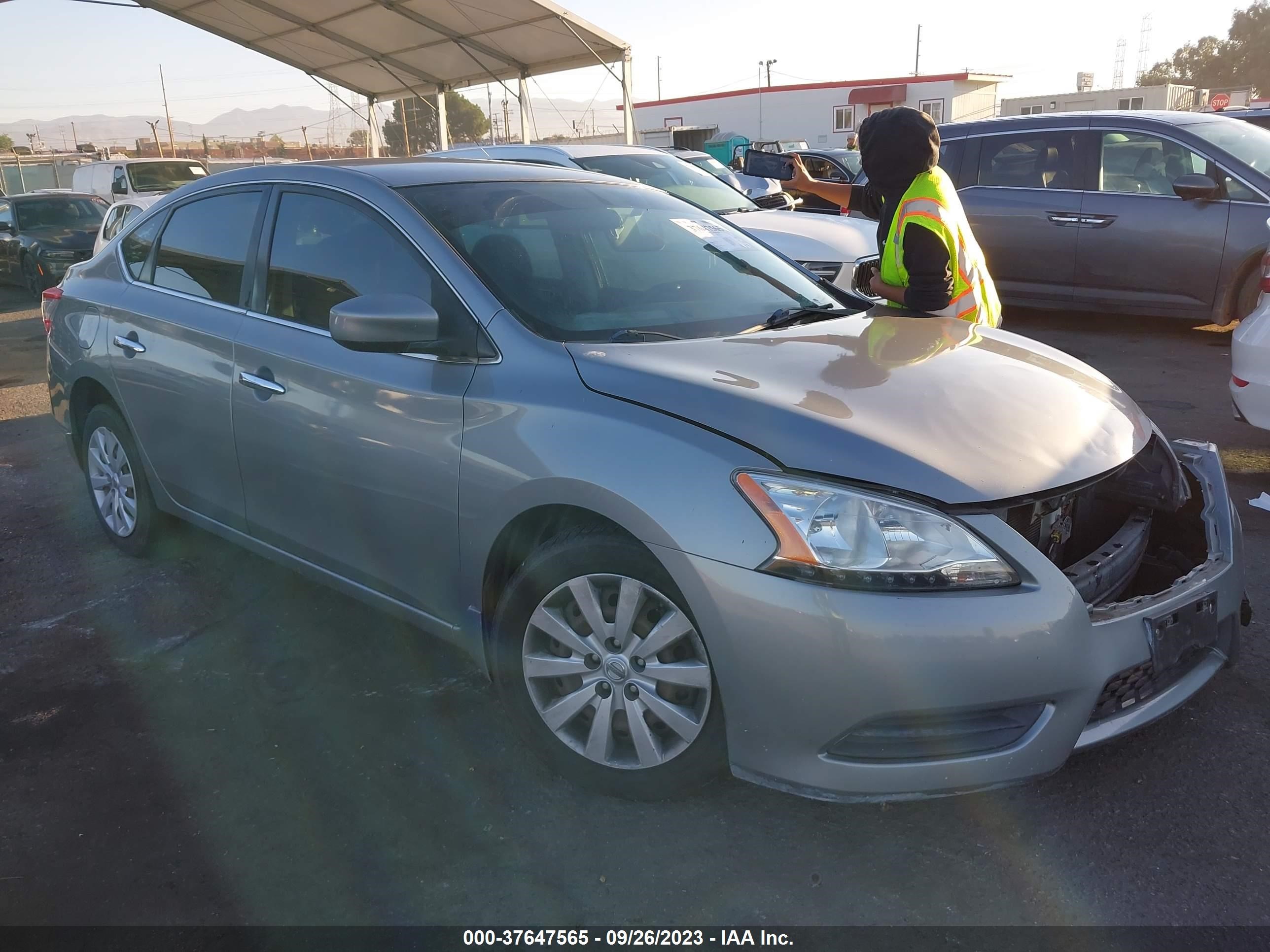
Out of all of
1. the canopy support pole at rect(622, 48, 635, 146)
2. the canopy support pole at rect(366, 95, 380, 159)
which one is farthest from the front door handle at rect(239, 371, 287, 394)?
the canopy support pole at rect(366, 95, 380, 159)

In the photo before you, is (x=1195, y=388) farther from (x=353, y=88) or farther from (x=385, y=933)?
(x=353, y=88)

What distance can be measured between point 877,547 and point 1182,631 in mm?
885

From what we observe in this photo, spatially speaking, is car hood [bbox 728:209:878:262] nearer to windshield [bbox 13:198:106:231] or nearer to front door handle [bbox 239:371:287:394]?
front door handle [bbox 239:371:287:394]

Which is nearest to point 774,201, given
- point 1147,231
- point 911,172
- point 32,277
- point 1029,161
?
point 1029,161

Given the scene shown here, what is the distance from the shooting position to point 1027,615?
7.14 feet

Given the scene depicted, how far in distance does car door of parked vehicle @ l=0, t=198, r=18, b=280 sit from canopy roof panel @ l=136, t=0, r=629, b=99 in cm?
541

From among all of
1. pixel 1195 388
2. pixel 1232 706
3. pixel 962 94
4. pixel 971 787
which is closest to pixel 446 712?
pixel 971 787

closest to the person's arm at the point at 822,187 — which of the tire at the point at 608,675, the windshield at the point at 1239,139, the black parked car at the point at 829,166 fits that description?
the tire at the point at 608,675

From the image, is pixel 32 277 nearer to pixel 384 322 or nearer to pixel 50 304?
pixel 50 304

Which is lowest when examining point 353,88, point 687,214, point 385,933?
point 385,933

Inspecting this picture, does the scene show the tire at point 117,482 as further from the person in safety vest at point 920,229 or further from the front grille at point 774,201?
the front grille at point 774,201

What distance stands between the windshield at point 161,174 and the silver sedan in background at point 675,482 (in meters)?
15.8

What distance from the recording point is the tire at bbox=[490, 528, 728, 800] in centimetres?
242

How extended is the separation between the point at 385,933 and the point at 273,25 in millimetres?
20614
